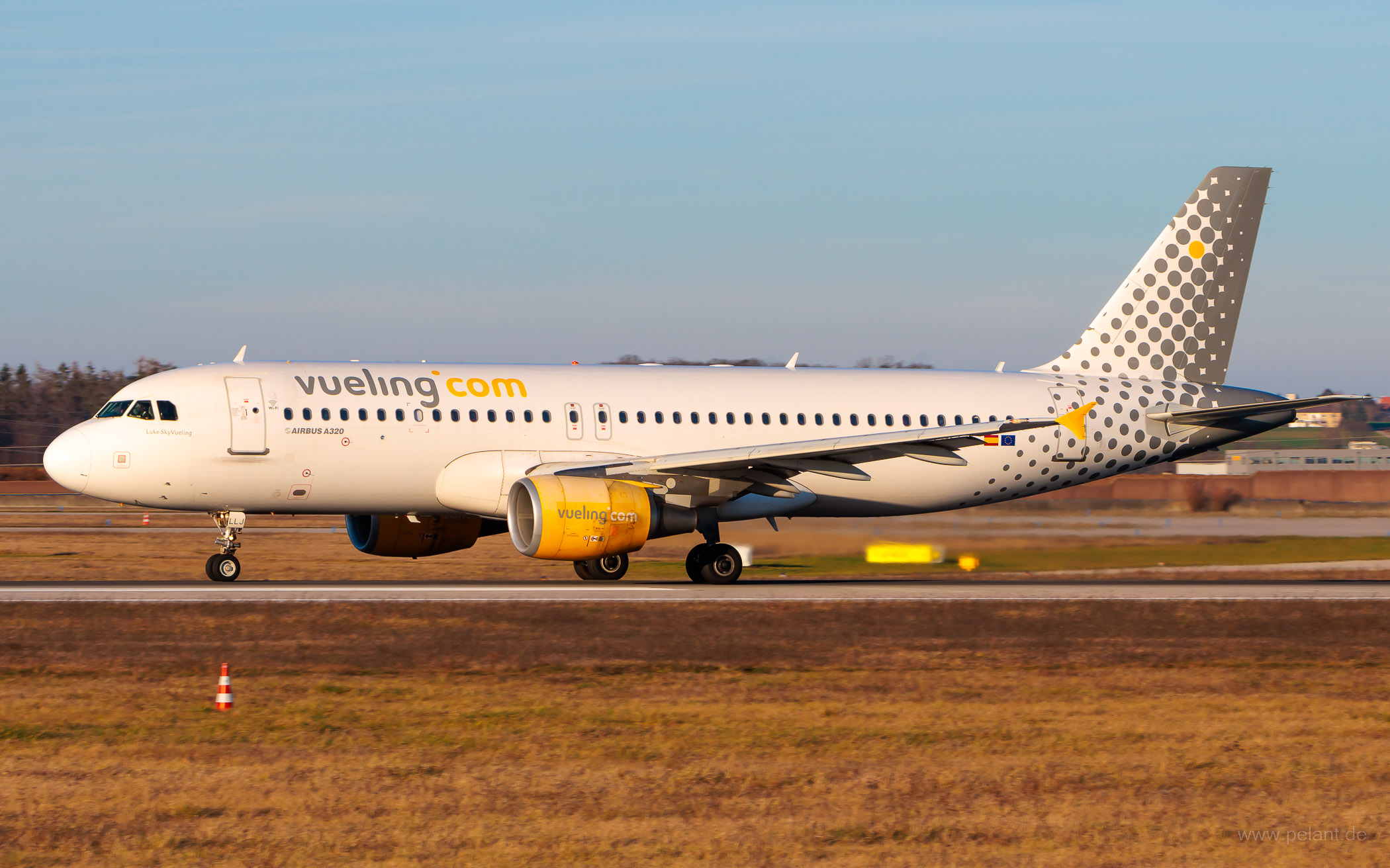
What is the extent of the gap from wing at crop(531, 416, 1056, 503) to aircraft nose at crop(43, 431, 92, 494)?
805 centimetres

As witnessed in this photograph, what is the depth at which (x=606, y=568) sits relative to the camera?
30656 millimetres

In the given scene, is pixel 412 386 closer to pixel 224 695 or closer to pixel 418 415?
pixel 418 415

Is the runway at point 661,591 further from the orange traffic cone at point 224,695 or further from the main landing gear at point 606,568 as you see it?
the orange traffic cone at point 224,695

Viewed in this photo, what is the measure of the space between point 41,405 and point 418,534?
345ft

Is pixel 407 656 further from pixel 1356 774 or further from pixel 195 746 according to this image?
pixel 1356 774

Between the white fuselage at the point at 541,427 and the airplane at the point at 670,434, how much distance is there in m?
0.04

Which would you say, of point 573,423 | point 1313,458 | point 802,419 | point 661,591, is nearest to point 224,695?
point 661,591

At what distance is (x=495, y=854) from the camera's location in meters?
11.1

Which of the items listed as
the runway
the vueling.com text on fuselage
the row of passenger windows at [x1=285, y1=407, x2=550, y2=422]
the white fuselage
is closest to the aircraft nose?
the white fuselage

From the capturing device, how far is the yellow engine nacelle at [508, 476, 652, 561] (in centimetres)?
2559

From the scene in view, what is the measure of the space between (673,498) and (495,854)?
17008 mm

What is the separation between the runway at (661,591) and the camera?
77.7 feet

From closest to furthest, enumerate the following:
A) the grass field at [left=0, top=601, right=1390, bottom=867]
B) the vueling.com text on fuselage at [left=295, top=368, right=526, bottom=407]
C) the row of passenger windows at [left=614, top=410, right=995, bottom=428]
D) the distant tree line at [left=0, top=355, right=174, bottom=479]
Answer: the grass field at [left=0, top=601, right=1390, bottom=867], the vueling.com text on fuselage at [left=295, top=368, right=526, bottom=407], the row of passenger windows at [left=614, top=410, right=995, bottom=428], the distant tree line at [left=0, top=355, right=174, bottom=479]

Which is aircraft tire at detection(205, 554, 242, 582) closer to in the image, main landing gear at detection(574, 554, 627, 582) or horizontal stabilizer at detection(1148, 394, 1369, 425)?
main landing gear at detection(574, 554, 627, 582)
